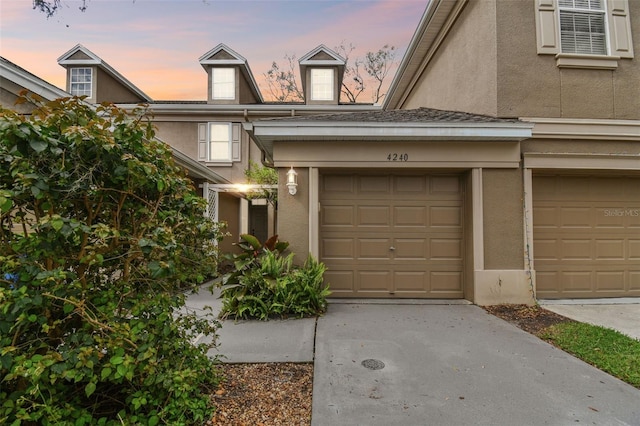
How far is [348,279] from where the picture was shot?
20.6ft

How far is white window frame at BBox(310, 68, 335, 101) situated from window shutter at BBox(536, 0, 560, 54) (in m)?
8.48

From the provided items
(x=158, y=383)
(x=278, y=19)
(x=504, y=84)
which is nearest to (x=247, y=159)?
(x=278, y=19)

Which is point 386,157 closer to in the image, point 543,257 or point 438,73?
point 543,257

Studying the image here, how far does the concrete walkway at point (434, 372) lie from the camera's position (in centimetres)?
258

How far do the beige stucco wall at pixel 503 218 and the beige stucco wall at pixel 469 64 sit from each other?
1.45 m

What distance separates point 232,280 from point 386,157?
3.56m

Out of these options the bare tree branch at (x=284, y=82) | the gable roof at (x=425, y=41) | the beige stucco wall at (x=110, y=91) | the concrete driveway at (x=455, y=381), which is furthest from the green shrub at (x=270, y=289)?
the bare tree branch at (x=284, y=82)

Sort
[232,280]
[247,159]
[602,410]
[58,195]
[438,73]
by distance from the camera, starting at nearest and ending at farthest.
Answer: [58,195] → [602,410] → [232,280] → [438,73] → [247,159]

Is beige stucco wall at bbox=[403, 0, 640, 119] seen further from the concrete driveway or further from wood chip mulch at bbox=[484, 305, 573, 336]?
the concrete driveway

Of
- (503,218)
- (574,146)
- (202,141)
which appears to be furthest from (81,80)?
(574,146)

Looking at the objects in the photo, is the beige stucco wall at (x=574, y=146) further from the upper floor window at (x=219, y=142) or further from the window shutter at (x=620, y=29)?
the upper floor window at (x=219, y=142)

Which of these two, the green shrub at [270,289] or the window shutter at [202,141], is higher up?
the window shutter at [202,141]

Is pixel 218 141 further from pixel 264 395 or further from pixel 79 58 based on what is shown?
pixel 264 395

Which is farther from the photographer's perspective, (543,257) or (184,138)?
(184,138)
